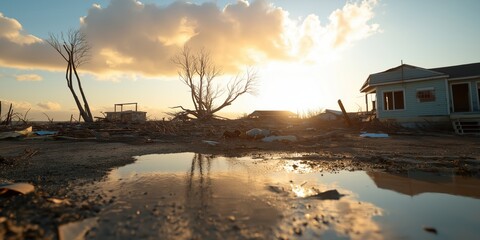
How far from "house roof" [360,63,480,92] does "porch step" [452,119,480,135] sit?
303cm

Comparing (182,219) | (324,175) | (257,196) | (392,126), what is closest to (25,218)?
(182,219)

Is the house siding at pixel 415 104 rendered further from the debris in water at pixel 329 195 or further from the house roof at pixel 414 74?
the debris in water at pixel 329 195

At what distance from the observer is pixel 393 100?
19.2m

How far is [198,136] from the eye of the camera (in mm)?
13961

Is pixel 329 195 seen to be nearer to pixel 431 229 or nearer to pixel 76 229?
→ pixel 431 229

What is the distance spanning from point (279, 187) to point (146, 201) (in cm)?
180

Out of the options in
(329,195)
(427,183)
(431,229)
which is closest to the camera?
(431,229)

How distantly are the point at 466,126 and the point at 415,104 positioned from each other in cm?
308

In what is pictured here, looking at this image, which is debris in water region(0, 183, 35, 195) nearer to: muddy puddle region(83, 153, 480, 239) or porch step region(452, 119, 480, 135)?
muddy puddle region(83, 153, 480, 239)

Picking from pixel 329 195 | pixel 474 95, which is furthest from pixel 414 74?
pixel 329 195

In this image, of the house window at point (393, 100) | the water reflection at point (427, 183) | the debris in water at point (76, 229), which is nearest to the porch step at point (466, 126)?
the house window at point (393, 100)

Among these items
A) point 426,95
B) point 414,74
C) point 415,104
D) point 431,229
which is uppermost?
point 414,74

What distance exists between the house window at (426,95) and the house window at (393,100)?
4.53 feet

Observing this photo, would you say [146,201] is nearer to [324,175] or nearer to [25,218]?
[25,218]
